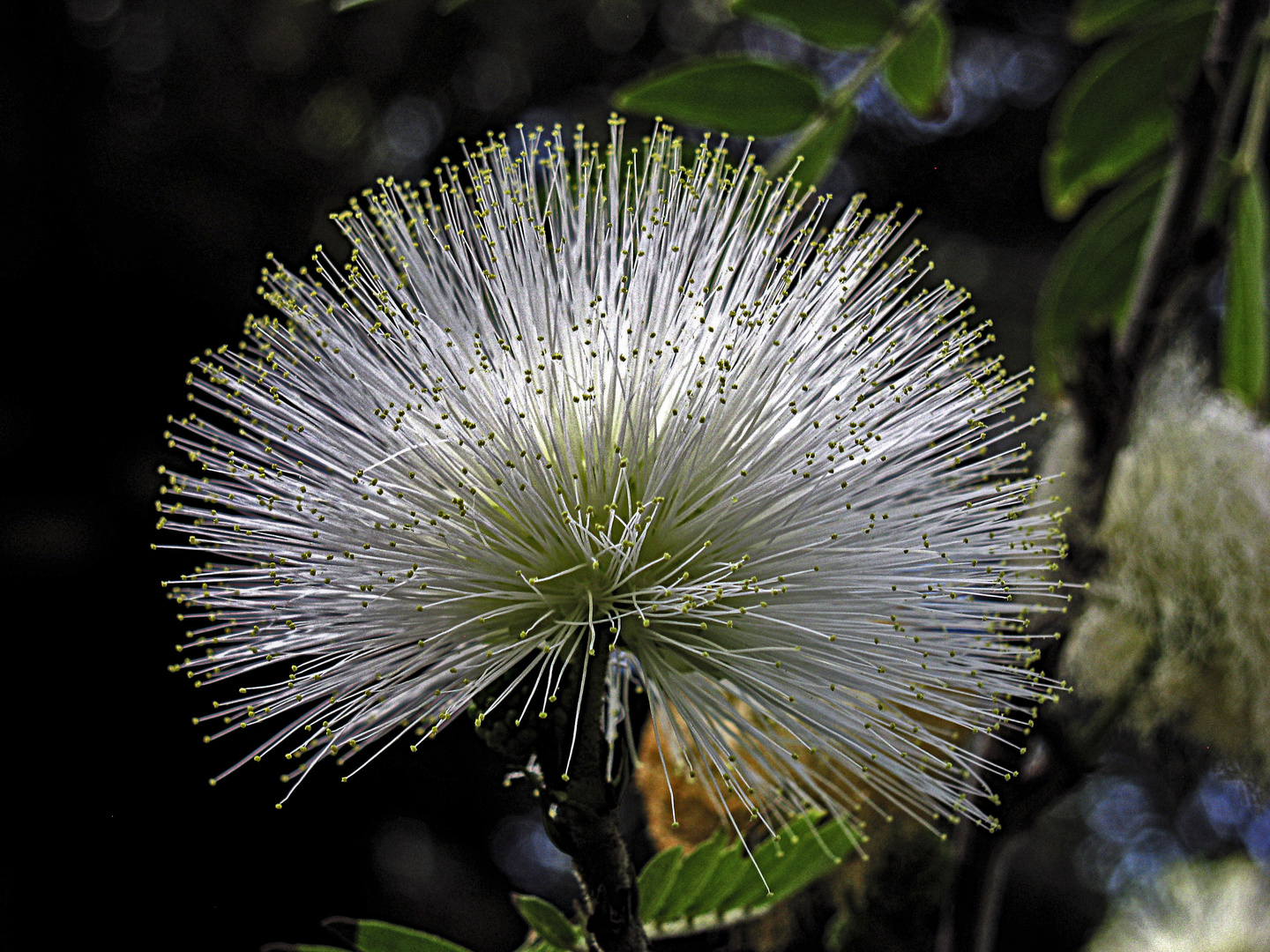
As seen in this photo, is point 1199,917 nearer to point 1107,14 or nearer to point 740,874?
point 740,874

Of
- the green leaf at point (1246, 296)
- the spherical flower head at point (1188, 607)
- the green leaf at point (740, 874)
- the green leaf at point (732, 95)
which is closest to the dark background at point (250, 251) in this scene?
the green leaf at point (740, 874)

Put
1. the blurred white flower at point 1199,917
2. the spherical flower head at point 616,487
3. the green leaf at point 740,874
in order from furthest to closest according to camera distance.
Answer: the blurred white flower at point 1199,917, the green leaf at point 740,874, the spherical flower head at point 616,487

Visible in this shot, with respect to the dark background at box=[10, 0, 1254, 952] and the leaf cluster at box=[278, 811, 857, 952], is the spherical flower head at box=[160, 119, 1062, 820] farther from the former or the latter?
the dark background at box=[10, 0, 1254, 952]

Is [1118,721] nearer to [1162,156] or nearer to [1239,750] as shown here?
[1239,750]

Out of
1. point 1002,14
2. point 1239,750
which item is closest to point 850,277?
point 1239,750

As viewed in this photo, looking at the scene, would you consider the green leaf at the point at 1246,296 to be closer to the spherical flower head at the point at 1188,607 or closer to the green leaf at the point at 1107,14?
the spherical flower head at the point at 1188,607

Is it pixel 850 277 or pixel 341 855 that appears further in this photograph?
pixel 341 855
